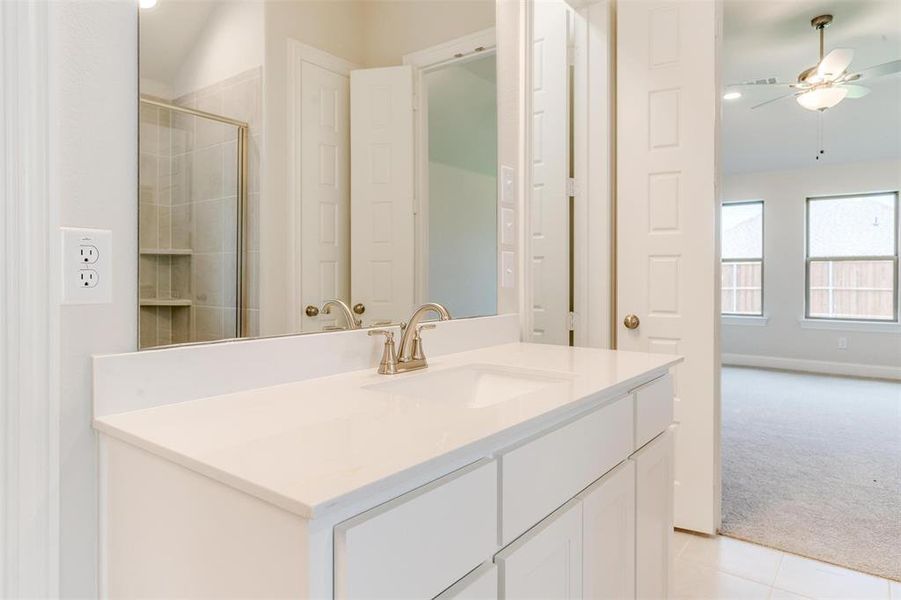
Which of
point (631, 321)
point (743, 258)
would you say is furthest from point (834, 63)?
point (743, 258)

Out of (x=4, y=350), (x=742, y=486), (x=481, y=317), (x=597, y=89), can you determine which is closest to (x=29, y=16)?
(x=4, y=350)

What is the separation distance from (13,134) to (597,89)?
221cm

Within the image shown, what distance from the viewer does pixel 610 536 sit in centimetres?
120

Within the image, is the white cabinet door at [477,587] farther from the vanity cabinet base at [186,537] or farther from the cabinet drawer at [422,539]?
the vanity cabinet base at [186,537]

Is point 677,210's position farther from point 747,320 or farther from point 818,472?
point 747,320

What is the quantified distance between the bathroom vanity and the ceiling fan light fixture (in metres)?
2.91

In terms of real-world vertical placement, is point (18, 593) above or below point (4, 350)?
below

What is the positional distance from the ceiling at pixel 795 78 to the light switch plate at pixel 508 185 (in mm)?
2038

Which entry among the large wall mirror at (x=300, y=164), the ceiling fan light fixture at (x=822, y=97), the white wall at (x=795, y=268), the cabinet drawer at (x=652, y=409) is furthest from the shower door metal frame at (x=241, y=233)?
the white wall at (x=795, y=268)

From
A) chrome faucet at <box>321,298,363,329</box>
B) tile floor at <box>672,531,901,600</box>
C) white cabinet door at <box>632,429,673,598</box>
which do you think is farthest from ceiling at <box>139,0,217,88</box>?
tile floor at <box>672,531,901,600</box>

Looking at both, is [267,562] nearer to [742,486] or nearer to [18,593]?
[18,593]

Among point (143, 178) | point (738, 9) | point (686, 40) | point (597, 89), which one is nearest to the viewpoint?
point (143, 178)

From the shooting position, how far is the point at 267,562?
60cm

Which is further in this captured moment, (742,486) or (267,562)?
(742,486)
